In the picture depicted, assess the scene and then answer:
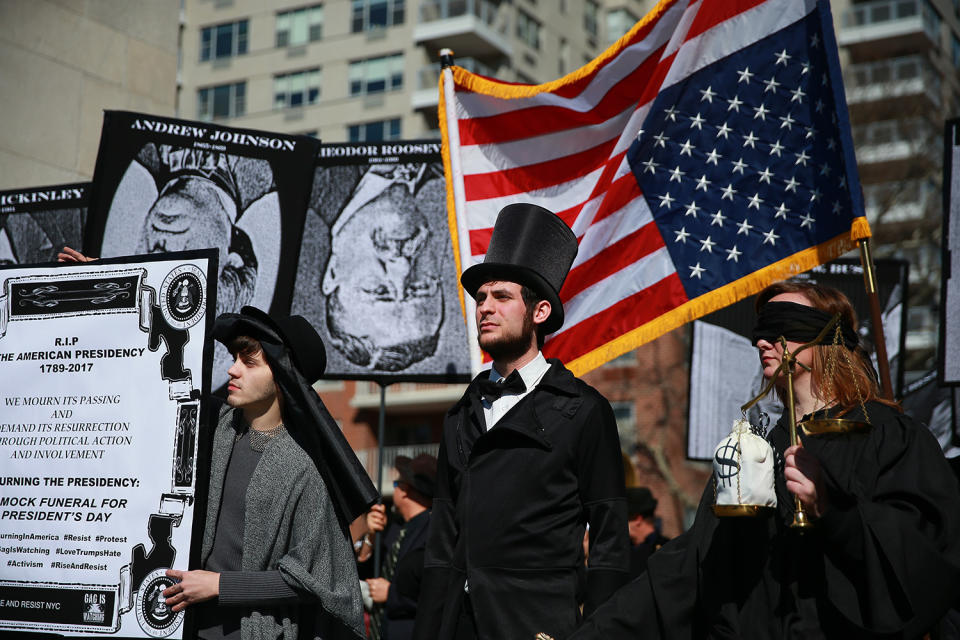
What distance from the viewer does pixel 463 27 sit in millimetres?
45688

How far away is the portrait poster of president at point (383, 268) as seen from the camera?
8.18 meters

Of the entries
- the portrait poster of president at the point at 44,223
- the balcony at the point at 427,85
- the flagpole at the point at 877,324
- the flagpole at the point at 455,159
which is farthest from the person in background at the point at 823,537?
the balcony at the point at 427,85

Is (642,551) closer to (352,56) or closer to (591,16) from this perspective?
(352,56)

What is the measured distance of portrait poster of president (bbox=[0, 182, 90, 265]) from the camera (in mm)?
8359

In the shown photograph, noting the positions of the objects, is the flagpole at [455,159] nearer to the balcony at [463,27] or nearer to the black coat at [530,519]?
the black coat at [530,519]

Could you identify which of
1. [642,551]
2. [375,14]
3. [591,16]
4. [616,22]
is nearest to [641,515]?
[642,551]

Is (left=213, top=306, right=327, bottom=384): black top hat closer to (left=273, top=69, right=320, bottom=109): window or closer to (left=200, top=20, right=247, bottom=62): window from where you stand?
(left=273, top=69, right=320, bottom=109): window

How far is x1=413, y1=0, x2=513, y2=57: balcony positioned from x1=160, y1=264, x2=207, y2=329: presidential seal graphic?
4171cm

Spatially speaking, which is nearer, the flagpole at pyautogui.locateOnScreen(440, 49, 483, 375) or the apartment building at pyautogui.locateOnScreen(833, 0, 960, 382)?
the flagpole at pyautogui.locateOnScreen(440, 49, 483, 375)

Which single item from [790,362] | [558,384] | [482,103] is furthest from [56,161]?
[790,362]

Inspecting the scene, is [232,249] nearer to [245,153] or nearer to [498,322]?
[245,153]

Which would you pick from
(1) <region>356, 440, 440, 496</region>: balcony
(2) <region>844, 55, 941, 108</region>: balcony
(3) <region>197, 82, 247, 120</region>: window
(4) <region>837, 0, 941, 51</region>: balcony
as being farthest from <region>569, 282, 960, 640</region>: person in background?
(3) <region>197, 82, 247, 120</region>: window

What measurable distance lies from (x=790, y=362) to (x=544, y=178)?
142 inches

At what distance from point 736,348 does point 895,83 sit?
83.5 ft
